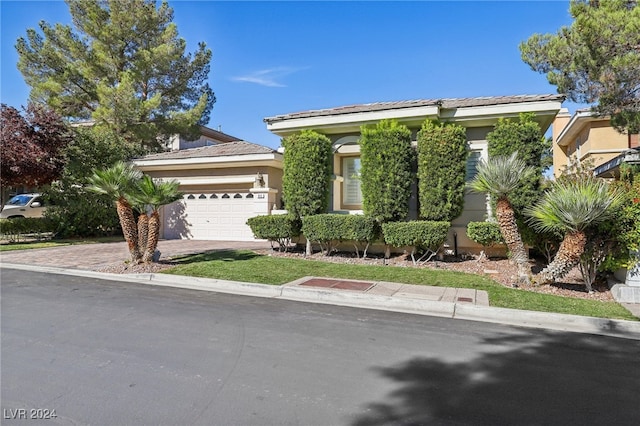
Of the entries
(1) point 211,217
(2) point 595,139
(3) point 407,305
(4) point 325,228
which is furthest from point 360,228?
(2) point 595,139

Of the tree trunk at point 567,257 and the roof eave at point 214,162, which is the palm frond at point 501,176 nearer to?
the tree trunk at point 567,257

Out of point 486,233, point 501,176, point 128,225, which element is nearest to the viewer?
point 501,176

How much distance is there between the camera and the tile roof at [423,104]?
11.1 metres

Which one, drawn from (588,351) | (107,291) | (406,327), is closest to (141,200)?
(107,291)

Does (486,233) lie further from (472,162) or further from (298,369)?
(298,369)

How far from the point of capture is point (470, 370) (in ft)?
13.3

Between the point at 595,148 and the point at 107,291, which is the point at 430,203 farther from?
the point at 595,148

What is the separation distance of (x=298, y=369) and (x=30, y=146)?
618 inches

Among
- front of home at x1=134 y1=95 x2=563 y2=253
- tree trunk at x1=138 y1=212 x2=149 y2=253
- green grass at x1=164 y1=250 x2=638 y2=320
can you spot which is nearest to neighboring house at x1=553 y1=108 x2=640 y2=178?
front of home at x1=134 y1=95 x2=563 y2=253

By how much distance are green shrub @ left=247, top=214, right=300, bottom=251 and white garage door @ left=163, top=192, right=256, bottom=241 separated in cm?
449

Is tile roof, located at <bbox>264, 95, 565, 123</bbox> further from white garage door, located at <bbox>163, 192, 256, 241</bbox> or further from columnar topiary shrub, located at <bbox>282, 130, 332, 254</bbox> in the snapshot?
white garage door, located at <bbox>163, 192, 256, 241</bbox>

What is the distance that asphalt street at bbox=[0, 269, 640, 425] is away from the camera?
3.18 metres

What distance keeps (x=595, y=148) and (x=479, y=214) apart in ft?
33.7

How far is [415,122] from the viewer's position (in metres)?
11.8
